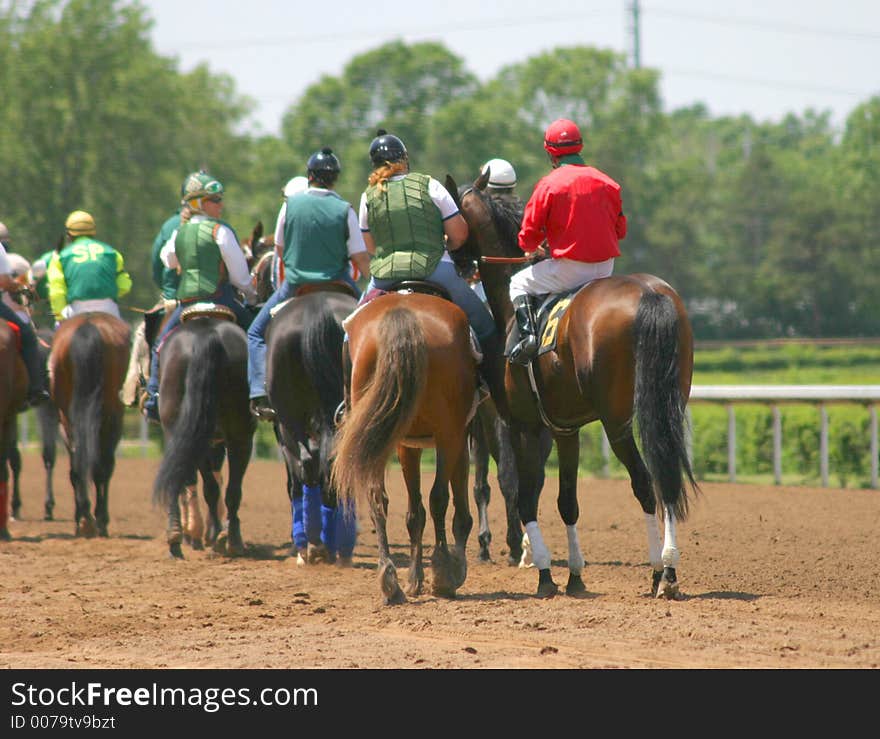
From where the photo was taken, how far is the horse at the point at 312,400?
903cm

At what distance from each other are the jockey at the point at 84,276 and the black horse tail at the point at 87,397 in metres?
0.62

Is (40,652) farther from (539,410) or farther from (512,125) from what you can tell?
(512,125)

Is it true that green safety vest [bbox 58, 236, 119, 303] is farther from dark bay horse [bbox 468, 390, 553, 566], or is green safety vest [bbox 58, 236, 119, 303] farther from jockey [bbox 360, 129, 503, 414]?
jockey [bbox 360, 129, 503, 414]

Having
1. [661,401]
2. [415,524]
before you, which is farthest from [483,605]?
[661,401]

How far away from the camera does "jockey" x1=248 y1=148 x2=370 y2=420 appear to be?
9.34m

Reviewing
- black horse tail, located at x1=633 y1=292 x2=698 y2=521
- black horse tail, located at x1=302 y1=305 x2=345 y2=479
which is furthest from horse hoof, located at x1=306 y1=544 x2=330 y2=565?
black horse tail, located at x1=633 y1=292 x2=698 y2=521

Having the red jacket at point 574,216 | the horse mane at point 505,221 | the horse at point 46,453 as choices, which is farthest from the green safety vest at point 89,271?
the red jacket at point 574,216

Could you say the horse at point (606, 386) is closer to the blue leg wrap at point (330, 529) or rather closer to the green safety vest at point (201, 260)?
the blue leg wrap at point (330, 529)

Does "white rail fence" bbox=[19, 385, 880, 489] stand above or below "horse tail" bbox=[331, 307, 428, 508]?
below

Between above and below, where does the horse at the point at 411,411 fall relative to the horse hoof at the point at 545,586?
above

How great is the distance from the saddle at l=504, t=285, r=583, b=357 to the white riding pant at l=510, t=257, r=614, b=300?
0.15 feet

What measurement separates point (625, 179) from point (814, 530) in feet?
158

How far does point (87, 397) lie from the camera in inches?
457

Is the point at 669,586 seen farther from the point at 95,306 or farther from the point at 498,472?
the point at 95,306
